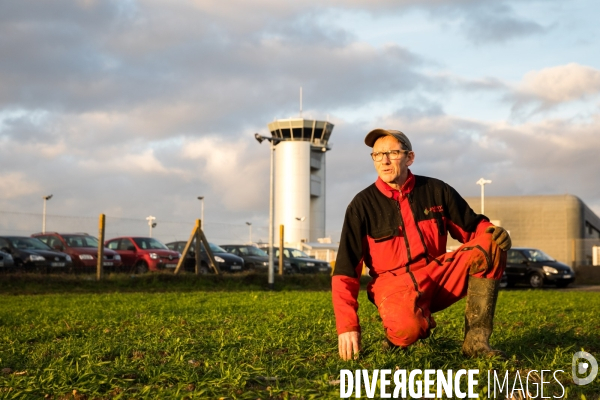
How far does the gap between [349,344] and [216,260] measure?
2123cm

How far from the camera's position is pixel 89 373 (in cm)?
457

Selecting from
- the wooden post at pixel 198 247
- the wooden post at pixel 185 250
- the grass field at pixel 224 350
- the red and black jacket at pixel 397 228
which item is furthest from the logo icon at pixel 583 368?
the wooden post at pixel 198 247

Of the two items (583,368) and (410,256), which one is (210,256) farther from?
(583,368)

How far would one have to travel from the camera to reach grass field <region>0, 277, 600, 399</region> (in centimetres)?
430

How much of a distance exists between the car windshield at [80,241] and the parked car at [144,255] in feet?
3.56

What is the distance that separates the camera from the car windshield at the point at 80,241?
75.2 ft

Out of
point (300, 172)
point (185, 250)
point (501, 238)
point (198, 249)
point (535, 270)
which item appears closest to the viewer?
point (501, 238)

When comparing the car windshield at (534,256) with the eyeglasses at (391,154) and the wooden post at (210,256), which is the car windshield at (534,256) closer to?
the wooden post at (210,256)

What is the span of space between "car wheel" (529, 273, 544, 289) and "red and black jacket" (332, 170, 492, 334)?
21.8m

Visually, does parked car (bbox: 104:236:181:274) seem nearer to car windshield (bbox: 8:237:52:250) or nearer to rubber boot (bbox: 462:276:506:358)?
car windshield (bbox: 8:237:52:250)

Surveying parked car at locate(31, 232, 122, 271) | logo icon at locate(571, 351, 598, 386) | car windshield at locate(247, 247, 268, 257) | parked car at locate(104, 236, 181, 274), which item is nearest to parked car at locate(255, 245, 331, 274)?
car windshield at locate(247, 247, 268, 257)

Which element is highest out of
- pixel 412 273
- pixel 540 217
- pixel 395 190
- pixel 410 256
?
pixel 540 217

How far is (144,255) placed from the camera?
23953 millimetres

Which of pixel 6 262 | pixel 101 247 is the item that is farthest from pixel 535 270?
pixel 6 262
